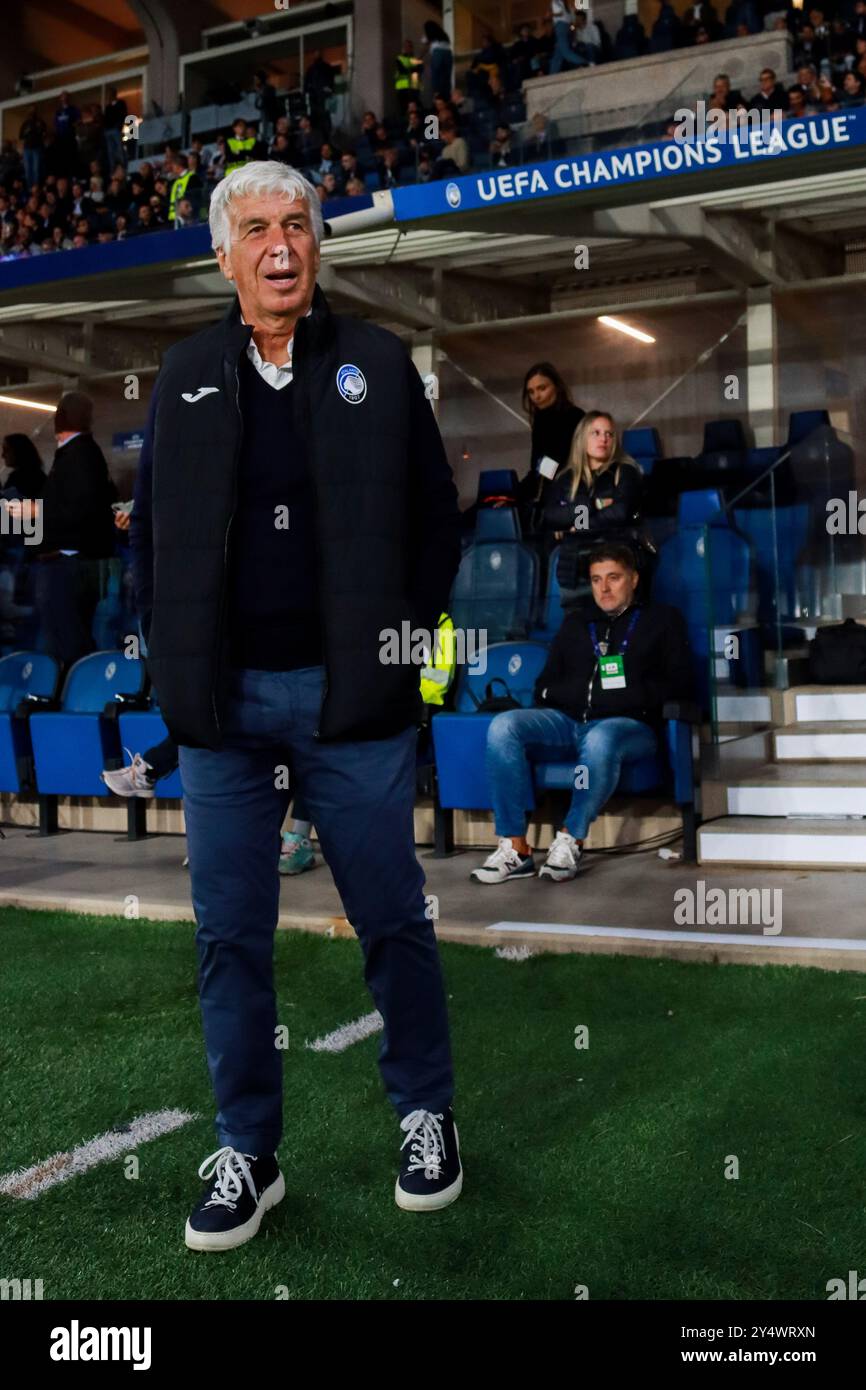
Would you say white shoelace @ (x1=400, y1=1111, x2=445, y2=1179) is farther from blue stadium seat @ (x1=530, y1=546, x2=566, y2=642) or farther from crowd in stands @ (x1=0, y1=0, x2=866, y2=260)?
crowd in stands @ (x1=0, y1=0, x2=866, y2=260)

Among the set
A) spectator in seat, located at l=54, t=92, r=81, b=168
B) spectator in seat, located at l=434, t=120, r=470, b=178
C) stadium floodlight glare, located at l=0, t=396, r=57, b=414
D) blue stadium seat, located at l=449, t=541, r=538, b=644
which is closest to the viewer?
blue stadium seat, located at l=449, t=541, r=538, b=644

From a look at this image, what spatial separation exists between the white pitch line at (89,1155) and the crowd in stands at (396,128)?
836 cm

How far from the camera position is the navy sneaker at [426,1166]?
255 cm

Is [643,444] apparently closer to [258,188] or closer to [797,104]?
[797,104]

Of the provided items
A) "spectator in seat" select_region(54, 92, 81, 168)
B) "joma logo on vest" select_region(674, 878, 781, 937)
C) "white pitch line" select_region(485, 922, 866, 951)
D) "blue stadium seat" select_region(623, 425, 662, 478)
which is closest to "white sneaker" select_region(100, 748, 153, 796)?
"white pitch line" select_region(485, 922, 866, 951)

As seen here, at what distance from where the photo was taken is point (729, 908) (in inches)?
192

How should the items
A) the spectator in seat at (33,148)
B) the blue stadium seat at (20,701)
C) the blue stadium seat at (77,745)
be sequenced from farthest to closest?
the spectator in seat at (33,148) < the blue stadium seat at (20,701) < the blue stadium seat at (77,745)

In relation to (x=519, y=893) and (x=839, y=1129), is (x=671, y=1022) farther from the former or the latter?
(x=519, y=893)

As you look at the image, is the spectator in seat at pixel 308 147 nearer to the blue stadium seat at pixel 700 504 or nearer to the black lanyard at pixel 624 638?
the blue stadium seat at pixel 700 504

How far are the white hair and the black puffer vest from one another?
0.17 metres

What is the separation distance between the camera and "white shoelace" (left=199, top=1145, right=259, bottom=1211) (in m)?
2.44

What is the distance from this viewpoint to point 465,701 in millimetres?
6844
